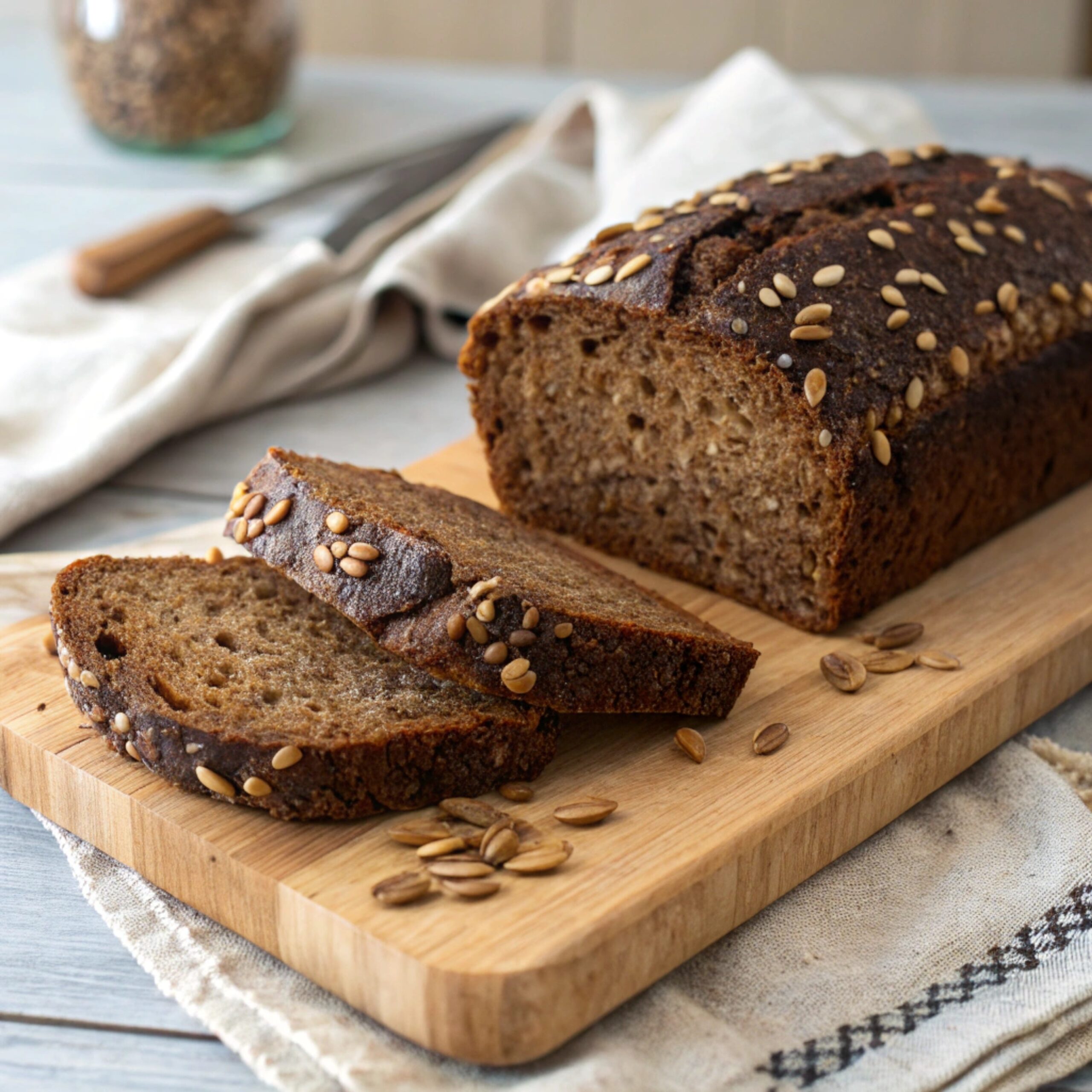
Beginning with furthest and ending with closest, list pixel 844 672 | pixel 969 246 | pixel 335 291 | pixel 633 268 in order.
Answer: pixel 335 291
pixel 969 246
pixel 633 268
pixel 844 672

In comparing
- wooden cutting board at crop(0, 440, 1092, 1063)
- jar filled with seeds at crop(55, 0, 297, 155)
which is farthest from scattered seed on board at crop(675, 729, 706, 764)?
jar filled with seeds at crop(55, 0, 297, 155)

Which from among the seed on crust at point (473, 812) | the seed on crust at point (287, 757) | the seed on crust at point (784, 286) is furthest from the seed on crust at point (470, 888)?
the seed on crust at point (784, 286)

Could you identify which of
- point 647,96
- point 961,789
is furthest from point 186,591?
point 647,96

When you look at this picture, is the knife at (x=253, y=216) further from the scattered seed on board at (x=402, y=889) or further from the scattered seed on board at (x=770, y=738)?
the scattered seed on board at (x=402, y=889)

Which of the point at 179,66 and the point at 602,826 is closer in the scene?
the point at 602,826

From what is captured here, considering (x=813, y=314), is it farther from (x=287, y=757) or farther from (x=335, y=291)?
(x=335, y=291)

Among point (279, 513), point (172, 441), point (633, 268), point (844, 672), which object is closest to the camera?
point (279, 513)

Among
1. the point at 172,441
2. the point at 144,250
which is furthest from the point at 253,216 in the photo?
the point at 172,441
